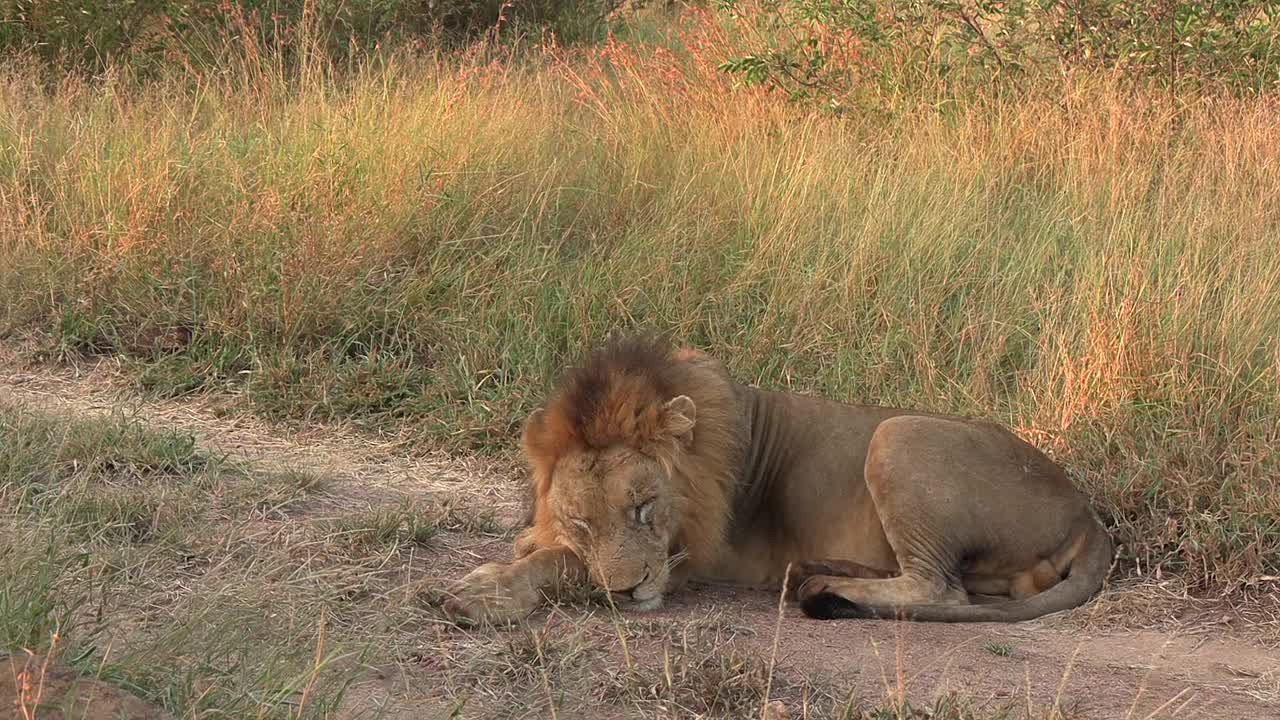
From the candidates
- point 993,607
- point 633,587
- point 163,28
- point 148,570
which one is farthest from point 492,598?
point 163,28

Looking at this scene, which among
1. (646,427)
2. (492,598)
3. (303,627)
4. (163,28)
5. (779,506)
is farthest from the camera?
(163,28)

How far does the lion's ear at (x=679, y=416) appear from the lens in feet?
12.3

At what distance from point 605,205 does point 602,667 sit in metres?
3.46

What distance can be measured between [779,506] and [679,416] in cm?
56

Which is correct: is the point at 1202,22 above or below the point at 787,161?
above

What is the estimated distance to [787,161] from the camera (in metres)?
6.57

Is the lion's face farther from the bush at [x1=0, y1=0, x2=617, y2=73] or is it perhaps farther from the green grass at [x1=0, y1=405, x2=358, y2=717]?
the bush at [x1=0, y1=0, x2=617, y2=73]

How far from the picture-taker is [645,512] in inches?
145

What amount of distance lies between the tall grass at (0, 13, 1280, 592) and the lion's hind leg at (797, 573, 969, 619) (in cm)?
76

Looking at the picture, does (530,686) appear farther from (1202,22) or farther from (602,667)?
(1202,22)

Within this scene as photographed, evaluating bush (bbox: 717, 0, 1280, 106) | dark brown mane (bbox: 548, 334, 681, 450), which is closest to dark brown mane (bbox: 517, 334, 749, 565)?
dark brown mane (bbox: 548, 334, 681, 450)

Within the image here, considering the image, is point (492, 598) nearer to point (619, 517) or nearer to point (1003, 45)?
point (619, 517)

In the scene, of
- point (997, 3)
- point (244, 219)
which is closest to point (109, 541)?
point (244, 219)

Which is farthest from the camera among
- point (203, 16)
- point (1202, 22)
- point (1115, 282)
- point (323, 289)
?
point (203, 16)
